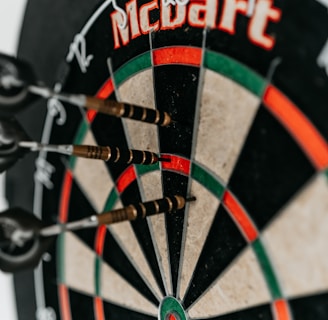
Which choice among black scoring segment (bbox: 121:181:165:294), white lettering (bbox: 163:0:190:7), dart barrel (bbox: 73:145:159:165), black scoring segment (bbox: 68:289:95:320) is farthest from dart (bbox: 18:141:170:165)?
black scoring segment (bbox: 68:289:95:320)

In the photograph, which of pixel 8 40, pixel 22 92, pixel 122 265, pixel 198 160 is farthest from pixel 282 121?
pixel 8 40

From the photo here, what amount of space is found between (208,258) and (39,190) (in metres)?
0.53

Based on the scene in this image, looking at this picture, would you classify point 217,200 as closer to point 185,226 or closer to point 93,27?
point 185,226

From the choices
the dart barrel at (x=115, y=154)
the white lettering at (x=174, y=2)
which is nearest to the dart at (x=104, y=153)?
the dart barrel at (x=115, y=154)

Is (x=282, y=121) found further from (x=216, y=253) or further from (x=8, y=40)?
(x=8, y=40)

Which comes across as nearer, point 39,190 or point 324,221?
point 324,221

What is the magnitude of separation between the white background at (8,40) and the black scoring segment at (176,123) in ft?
1.74

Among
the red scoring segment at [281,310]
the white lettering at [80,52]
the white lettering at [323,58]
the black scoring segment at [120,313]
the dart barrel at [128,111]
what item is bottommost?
the red scoring segment at [281,310]

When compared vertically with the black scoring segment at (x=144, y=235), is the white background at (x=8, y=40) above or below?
above

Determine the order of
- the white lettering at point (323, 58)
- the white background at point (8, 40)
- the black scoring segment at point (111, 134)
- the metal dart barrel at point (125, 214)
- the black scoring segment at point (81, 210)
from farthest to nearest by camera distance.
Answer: the white background at point (8, 40), the black scoring segment at point (81, 210), the black scoring segment at point (111, 134), the metal dart barrel at point (125, 214), the white lettering at point (323, 58)

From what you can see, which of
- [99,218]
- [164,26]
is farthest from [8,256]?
[164,26]

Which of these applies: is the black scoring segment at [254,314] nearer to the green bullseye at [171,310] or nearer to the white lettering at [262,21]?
the green bullseye at [171,310]

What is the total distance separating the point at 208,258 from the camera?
2.40ft

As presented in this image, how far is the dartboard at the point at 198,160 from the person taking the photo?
58cm
